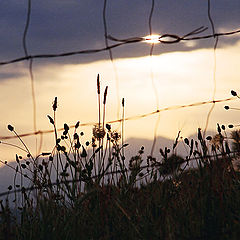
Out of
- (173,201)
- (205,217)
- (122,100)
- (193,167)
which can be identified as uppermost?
(122,100)

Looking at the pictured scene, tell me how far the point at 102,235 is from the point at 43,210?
0.33 m

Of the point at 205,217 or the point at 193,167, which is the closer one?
the point at 205,217

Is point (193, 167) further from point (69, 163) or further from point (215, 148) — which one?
point (69, 163)

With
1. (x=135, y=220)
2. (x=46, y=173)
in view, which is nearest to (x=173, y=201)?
(x=135, y=220)

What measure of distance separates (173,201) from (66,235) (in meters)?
0.64

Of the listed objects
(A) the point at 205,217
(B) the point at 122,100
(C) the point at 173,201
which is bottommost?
(A) the point at 205,217

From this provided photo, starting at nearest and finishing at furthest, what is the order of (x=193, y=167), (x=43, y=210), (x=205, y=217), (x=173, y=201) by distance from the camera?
(x=205, y=217) < (x=43, y=210) < (x=173, y=201) < (x=193, y=167)

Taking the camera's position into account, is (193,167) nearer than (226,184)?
No

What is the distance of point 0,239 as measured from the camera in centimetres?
281

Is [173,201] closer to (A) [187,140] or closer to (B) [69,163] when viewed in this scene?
(A) [187,140]

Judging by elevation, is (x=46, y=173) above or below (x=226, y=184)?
above

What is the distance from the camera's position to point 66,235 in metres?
2.77

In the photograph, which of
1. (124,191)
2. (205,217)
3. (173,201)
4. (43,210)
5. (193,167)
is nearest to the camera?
(205,217)

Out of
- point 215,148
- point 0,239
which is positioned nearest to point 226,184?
point 215,148
